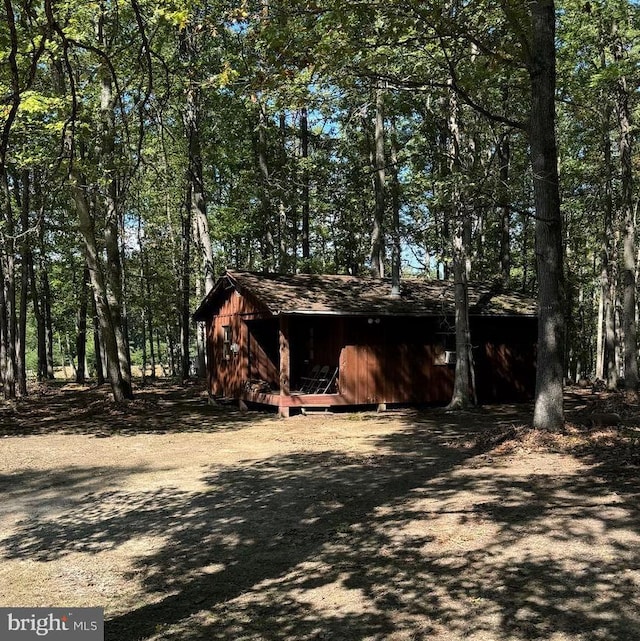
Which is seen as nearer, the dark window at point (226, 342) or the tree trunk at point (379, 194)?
the dark window at point (226, 342)

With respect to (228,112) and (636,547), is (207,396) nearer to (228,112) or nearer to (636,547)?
(228,112)

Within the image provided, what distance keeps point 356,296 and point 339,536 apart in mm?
12996

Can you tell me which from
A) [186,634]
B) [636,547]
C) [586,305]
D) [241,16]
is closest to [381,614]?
[186,634]

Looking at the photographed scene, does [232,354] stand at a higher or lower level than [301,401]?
higher

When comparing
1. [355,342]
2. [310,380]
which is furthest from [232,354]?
[355,342]

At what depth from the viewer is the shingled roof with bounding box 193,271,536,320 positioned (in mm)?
17500

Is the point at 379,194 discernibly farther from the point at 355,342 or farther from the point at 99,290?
the point at 99,290

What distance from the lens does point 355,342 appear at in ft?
59.8

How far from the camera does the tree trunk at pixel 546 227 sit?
10.7 meters

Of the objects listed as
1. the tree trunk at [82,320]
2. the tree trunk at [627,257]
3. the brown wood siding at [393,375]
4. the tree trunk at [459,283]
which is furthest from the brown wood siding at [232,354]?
the tree trunk at [627,257]

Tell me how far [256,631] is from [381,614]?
89 cm

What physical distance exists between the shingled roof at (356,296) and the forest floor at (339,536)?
5682 millimetres

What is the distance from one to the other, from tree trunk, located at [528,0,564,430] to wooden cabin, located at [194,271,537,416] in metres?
6.97

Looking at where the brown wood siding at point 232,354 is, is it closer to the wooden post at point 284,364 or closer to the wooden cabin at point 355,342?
the wooden cabin at point 355,342
